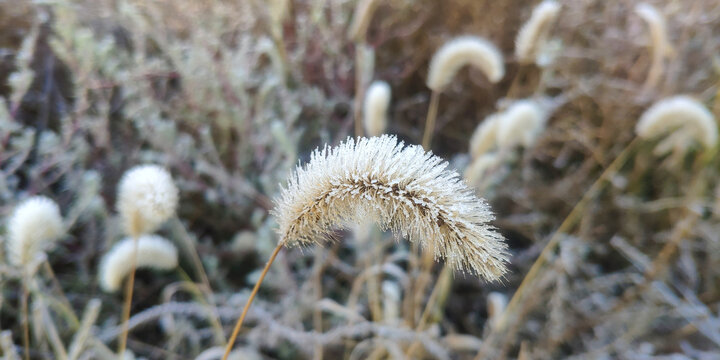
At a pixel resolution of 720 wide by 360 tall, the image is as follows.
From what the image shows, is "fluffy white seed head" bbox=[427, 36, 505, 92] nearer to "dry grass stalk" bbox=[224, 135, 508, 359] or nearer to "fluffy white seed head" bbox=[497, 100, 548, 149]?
"fluffy white seed head" bbox=[497, 100, 548, 149]

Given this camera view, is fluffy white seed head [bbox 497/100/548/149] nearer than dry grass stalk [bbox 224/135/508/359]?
No

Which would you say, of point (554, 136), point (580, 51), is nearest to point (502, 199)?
point (554, 136)

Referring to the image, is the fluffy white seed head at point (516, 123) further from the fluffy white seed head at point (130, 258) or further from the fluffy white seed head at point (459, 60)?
the fluffy white seed head at point (130, 258)

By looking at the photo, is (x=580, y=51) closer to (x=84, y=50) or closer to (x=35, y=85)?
(x=84, y=50)

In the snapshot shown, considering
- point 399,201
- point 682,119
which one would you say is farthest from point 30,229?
point 682,119

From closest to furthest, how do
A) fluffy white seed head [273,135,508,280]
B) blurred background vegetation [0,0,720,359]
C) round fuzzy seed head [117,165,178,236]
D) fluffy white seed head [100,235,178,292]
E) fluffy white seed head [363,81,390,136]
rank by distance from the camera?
fluffy white seed head [273,135,508,280] < round fuzzy seed head [117,165,178,236] < fluffy white seed head [100,235,178,292] < fluffy white seed head [363,81,390,136] < blurred background vegetation [0,0,720,359]

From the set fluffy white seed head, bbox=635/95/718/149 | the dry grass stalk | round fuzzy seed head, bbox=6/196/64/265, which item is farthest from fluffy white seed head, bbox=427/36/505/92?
round fuzzy seed head, bbox=6/196/64/265

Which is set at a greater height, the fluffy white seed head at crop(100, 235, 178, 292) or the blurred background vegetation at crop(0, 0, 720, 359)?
the blurred background vegetation at crop(0, 0, 720, 359)
